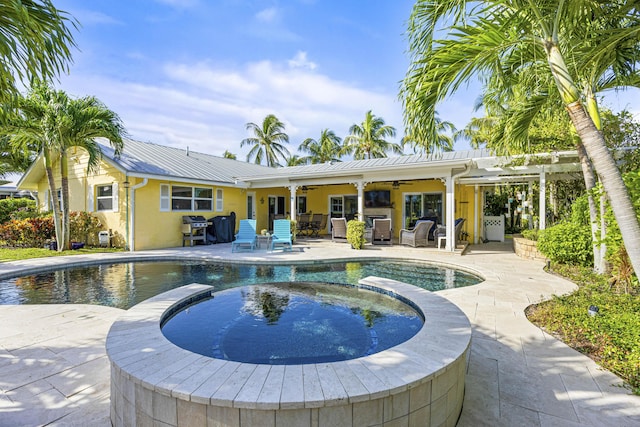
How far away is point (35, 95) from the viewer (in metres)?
9.14

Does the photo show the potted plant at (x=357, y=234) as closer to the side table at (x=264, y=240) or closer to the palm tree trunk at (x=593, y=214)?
the side table at (x=264, y=240)

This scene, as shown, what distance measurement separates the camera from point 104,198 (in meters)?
11.7

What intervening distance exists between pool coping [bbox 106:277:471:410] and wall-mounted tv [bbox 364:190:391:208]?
11.8 m

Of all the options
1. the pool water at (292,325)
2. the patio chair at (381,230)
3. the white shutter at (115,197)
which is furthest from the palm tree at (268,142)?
the pool water at (292,325)

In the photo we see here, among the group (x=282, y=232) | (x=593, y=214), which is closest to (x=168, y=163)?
(x=282, y=232)

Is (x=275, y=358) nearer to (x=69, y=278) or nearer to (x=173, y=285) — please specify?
(x=173, y=285)

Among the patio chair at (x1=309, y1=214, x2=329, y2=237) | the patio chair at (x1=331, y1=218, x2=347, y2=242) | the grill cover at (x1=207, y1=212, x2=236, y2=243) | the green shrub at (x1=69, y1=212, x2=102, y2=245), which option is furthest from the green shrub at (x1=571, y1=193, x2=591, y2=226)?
the green shrub at (x1=69, y1=212, x2=102, y2=245)

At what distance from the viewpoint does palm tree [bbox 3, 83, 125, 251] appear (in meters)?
9.13

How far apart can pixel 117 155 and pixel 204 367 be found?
1118 cm

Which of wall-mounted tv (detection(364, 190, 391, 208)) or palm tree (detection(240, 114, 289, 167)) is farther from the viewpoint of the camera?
palm tree (detection(240, 114, 289, 167))

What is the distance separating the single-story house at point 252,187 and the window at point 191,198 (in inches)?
1.5

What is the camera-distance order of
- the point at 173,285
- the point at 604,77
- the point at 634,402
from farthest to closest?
1. the point at 173,285
2. the point at 604,77
3. the point at 634,402

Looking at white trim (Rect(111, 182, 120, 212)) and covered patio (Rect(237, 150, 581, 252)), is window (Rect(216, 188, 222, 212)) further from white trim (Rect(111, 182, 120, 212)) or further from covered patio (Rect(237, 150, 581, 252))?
white trim (Rect(111, 182, 120, 212))

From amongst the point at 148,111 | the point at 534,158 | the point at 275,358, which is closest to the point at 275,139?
the point at 148,111
